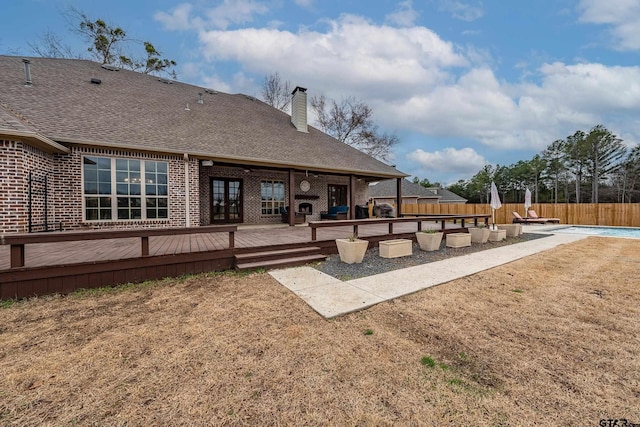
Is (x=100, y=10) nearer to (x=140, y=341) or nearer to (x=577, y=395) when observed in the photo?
(x=140, y=341)

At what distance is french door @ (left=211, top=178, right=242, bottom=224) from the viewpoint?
11087 mm

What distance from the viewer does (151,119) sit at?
9227 mm

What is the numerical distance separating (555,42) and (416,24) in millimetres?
6506

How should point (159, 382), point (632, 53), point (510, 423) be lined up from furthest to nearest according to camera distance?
point (632, 53) → point (159, 382) → point (510, 423)

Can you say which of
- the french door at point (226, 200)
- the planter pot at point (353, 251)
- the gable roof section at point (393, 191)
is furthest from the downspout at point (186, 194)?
the gable roof section at point (393, 191)

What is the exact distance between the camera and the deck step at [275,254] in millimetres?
5328

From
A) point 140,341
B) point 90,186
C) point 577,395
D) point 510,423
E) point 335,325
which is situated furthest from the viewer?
point 90,186

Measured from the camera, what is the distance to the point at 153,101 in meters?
10.5

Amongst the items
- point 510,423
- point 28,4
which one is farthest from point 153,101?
point 510,423

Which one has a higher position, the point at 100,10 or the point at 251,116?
the point at 100,10

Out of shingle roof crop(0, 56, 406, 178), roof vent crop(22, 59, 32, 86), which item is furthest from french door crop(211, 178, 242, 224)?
roof vent crop(22, 59, 32, 86)

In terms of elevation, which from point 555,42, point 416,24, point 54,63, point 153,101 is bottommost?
point 153,101

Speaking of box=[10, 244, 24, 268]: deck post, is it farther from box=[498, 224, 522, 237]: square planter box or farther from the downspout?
box=[498, 224, 522, 237]: square planter box

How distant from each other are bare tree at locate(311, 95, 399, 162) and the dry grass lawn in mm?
21407
